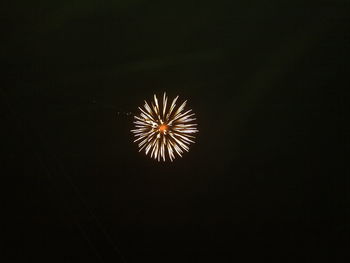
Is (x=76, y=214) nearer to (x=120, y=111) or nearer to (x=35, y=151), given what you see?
(x=35, y=151)

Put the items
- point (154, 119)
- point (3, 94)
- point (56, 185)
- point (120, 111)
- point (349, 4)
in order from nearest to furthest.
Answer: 1. point (154, 119)
2. point (120, 111)
3. point (3, 94)
4. point (56, 185)
5. point (349, 4)

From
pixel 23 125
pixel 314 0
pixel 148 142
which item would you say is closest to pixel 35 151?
pixel 23 125

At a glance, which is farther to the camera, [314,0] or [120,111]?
[314,0]

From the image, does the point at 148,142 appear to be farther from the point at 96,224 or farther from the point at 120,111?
the point at 96,224

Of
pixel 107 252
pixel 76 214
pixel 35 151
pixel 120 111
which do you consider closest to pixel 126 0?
pixel 120 111

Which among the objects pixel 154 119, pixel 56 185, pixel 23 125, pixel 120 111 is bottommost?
pixel 154 119

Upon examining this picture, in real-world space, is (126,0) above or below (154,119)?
above

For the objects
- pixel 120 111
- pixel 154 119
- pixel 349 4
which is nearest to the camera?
pixel 154 119

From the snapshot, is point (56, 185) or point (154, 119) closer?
point (154, 119)

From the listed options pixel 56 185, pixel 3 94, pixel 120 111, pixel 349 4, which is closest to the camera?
pixel 120 111
